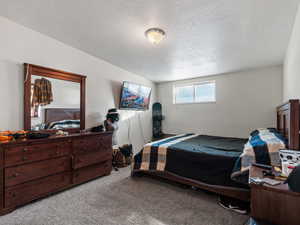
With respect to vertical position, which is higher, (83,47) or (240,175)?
(83,47)

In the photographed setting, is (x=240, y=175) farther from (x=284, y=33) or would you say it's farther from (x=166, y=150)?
(x=284, y=33)

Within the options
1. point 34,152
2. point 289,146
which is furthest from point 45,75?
point 289,146

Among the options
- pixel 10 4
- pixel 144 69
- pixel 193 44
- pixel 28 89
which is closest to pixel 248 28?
pixel 193 44

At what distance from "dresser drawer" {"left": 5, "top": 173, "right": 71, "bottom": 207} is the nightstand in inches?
95.5

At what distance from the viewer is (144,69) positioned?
156 inches

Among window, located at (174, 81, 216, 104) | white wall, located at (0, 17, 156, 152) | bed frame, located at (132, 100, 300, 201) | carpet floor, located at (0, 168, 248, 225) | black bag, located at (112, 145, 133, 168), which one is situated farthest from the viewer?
window, located at (174, 81, 216, 104)

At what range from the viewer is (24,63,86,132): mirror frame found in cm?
231

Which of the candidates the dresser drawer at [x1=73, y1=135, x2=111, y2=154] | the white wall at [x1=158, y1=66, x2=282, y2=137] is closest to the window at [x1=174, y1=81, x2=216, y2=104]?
the white wall at [x1=158, y1=66, x2=282, y2=137]

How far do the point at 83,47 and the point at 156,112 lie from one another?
291 cm

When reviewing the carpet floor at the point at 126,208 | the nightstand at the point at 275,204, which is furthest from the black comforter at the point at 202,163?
the nightstand at the point at 275,204

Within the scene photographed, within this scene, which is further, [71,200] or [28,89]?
[28,89]

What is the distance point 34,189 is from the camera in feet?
6.53

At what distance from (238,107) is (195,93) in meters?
1.22

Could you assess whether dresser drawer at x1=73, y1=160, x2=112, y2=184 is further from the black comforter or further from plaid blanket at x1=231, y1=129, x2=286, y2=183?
plaid blanket at x1=231, y1=129, x2=286, y2=183
